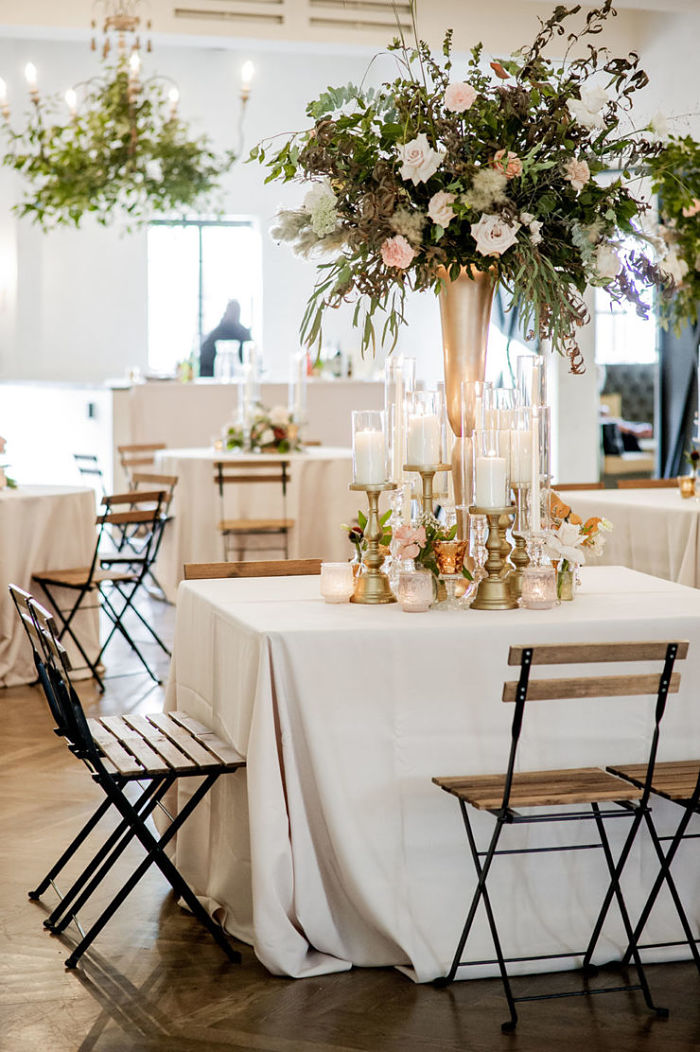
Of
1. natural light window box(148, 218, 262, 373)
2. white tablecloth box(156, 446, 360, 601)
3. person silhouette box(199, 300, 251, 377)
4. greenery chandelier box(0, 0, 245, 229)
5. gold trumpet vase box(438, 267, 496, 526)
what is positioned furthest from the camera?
natural light window box(148, 218, 262, 373)

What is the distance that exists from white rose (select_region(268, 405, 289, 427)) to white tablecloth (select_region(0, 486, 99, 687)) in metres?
2.39

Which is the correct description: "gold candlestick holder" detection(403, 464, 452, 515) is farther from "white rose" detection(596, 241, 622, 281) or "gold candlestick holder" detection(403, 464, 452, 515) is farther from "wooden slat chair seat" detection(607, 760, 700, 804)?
"wooden slat chair seat" detection(607, 760, 700, 804)

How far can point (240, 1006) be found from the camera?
3031 millimetres

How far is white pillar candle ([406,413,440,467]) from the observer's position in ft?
11.7

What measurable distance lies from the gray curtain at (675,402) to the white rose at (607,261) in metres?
6.47

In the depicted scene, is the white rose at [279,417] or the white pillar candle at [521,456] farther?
the white rose at [279,417]

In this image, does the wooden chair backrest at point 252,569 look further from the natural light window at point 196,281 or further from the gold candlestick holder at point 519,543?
the natural light window at point 196,281

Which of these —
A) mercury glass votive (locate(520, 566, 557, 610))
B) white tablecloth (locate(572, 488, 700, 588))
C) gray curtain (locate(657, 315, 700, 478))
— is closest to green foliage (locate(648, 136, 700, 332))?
gray curtain (locate(657, 315, 700, 478))

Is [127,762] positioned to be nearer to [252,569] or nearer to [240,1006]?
[240,1006]

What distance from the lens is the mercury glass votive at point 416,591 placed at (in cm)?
345

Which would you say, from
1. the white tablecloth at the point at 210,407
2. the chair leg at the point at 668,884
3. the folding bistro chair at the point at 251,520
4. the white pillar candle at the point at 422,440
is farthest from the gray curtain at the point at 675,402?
the chair leg at the point at 668,884

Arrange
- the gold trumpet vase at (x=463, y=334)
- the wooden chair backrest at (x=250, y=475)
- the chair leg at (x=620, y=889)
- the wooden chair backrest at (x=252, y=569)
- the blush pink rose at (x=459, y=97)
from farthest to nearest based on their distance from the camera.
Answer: the wooden chair backrest at (x=250, y=475) < the wooden chair backrest at (x=252, y=569) < the gold trumpet vase at (x=463, y=334) < the blush pink rose at (x=459, y=97) < the chair leg at (x=620, y=889)

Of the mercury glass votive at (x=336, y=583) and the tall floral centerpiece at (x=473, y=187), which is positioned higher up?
the tall floral centerpiece at (x=473, y=187)

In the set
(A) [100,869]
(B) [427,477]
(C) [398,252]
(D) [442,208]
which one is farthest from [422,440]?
(A) [100,869]
